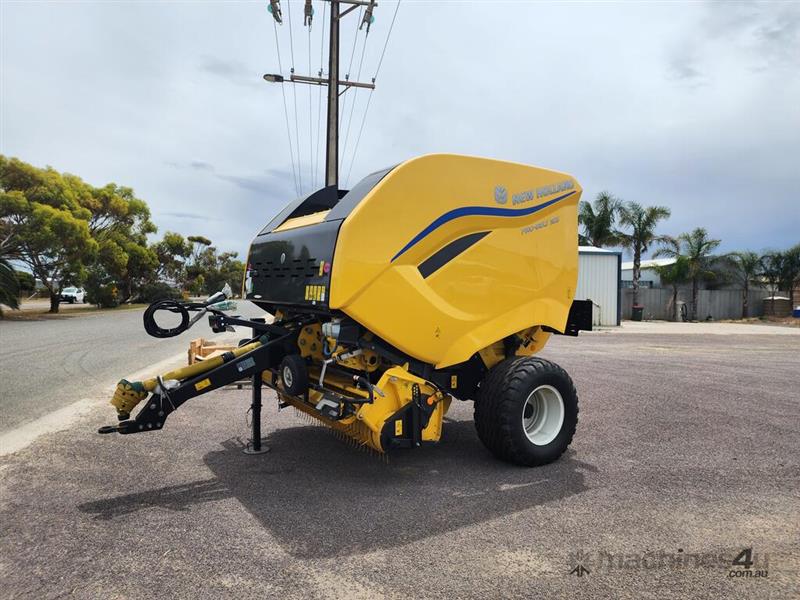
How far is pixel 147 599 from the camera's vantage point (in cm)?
281

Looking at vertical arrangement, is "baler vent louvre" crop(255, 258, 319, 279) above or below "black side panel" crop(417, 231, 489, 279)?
below

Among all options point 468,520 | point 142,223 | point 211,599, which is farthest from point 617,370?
point 142,223

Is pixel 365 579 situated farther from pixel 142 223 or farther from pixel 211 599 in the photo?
pixel 142 223

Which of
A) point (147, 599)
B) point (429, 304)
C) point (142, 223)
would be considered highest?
point (142, 223)

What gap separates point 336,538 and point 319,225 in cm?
240

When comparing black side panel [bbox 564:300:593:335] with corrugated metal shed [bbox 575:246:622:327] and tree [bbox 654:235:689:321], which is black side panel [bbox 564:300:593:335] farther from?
tree [bbox 654:235:689:321]

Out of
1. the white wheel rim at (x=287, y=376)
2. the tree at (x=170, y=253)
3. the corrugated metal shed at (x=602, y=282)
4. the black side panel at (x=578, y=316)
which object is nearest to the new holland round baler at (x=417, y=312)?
the white wheel rim at (x=287, y=376)

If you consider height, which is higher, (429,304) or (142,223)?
(142,223)

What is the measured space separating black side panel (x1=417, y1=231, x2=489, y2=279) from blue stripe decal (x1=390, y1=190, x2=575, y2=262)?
18 cm

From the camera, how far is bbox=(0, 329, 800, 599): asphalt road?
301 cm

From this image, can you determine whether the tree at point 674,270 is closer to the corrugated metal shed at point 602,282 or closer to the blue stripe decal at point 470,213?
the corrugated metal shed at point 602,282

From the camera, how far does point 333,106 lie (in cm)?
1600

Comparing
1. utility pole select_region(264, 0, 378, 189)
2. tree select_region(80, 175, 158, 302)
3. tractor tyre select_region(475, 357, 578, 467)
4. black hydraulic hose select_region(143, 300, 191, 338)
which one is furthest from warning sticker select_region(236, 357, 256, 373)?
tree select_region(80, 175, 158, 302)

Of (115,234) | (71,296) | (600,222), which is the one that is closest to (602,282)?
(600,222)
